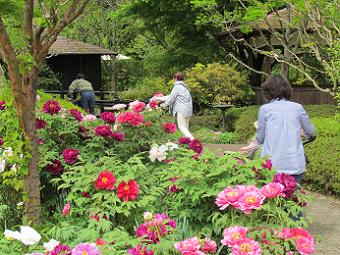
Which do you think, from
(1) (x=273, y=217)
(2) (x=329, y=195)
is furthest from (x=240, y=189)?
(2) (x=329, y=195)

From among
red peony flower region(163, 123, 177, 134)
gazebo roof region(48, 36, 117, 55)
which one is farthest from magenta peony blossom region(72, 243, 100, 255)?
gazebo roof region(48, 36, 117, 55)

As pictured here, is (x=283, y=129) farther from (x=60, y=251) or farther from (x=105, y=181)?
(x=60, y=251)

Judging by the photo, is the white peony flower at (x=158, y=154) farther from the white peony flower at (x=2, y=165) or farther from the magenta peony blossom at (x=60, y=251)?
the magenta peony blossom at (x=60, y=251)

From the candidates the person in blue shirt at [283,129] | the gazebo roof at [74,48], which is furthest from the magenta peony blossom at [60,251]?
the gazebo roof at [74,48]

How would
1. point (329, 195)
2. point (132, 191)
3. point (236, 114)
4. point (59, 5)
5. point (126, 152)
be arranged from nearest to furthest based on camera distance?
point (132, 191) < point (59, 5) < point (126, 152) < point (329, 195) < point (236, 114)

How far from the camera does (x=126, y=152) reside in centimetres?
630

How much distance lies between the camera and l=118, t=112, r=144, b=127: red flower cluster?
6.22 metres

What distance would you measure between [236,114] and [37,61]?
44.2 ft

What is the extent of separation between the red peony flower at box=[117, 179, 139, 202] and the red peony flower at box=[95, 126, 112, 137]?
1730 millimetres

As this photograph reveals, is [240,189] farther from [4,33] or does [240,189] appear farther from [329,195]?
[329,195]

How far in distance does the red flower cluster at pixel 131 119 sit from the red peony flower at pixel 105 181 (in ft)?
6.11

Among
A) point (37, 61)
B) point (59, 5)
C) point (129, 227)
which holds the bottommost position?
point (129, 227)

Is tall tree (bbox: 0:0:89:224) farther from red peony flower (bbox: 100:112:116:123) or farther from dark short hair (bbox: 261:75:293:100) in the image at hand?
dark short hair (bbox: 261:75:293:100)

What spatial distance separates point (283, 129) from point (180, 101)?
6899 millimetres
